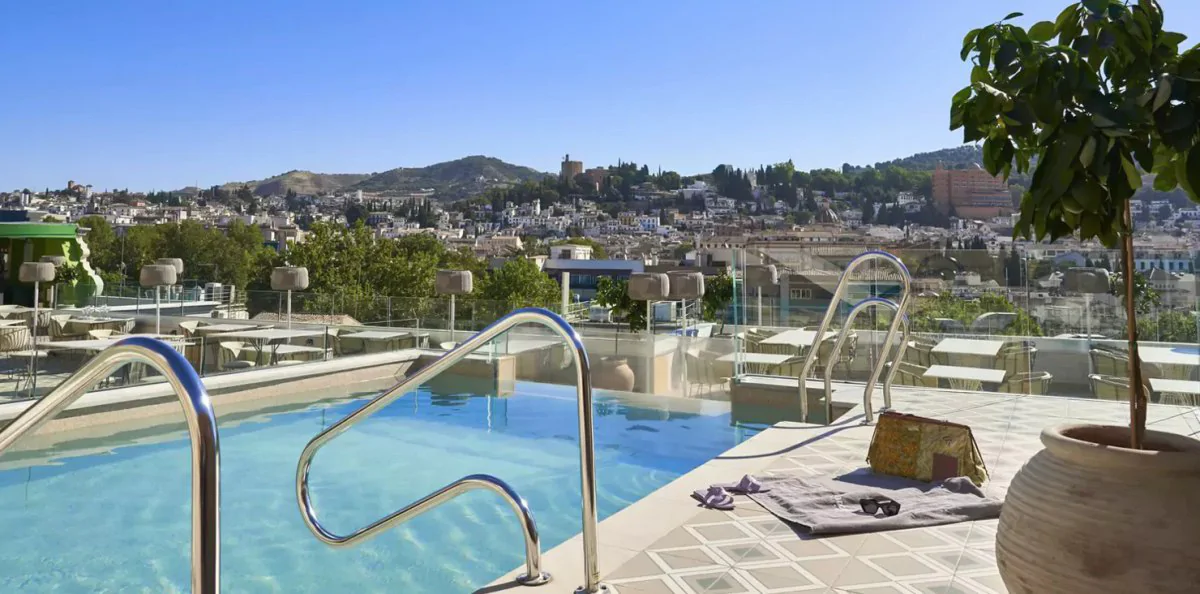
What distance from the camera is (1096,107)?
176 centimetres

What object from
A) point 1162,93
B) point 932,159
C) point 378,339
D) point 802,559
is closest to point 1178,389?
point 802,559

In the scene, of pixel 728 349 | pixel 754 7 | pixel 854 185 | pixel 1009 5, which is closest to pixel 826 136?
pixel 854 185

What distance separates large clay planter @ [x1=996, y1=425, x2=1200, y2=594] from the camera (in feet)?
5.96

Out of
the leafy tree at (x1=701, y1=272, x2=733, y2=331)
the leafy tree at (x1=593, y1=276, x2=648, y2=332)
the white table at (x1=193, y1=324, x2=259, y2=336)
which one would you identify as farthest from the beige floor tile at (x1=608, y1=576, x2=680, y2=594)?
the leafy tree at (x1=593, y1=276, x2=648, y2=332)

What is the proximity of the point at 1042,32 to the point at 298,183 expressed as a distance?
102637 mm

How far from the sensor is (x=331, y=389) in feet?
31.0

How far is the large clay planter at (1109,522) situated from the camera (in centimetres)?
182

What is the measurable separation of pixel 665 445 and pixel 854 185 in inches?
2381

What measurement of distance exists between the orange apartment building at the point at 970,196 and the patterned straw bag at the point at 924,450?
43.2 meters

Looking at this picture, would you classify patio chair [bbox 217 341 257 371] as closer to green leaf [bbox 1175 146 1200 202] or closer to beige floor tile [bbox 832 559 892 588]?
beige floor tile [bbox 832 559 892 588]

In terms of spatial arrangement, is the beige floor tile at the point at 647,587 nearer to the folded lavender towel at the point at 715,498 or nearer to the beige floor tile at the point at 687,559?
the beige floor tile at the point at 687,559

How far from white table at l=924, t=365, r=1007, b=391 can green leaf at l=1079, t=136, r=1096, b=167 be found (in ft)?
19.0

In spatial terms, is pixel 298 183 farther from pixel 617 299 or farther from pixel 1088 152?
pixel 1088 152

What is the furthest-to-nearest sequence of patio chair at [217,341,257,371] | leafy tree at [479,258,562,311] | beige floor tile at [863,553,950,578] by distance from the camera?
leafy tree at [479,258,562,311]
patio chair at [217,341,257,371]
beige floor tile at [863,553,950,578]
